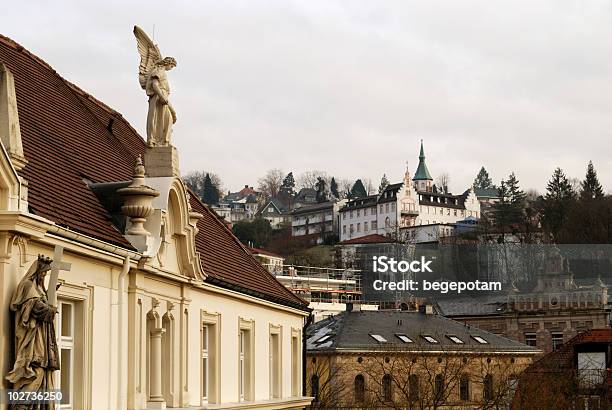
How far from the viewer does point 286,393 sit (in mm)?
33812

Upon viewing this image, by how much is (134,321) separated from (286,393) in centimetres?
1388

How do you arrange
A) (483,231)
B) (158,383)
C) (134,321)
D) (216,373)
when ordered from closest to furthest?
(134,321) < (158,383) < (216,373) < (483,231)

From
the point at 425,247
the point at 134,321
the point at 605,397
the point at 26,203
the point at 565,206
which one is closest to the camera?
the point at 26,203

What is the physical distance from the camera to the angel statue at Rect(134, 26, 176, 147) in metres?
23.0

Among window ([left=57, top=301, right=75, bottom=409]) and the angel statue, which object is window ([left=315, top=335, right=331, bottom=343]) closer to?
the angel statue

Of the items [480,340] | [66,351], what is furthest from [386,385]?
[66,351]

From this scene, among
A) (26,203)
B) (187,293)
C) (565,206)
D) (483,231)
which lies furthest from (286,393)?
(483,231)

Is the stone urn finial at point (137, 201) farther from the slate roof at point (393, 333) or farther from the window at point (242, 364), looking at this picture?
the slate roof at point (393, 333)

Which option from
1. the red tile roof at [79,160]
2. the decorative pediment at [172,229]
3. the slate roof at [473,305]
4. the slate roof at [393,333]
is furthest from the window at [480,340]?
the decorative pediment at [172,229]

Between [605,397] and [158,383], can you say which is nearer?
[158,383]

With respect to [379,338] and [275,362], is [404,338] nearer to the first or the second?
[379,338]

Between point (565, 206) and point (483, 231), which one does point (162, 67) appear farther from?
point (483, 231)

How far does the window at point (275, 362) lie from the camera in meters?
32.6

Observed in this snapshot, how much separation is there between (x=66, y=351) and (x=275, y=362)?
1486 cm
